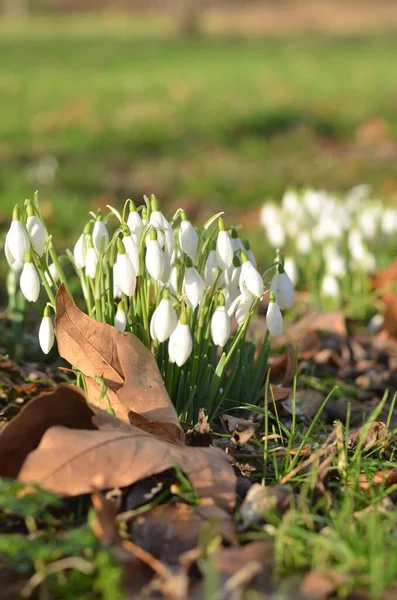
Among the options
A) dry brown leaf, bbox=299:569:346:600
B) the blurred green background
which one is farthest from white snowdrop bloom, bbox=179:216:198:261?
the blurred green background

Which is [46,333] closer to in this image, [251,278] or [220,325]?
[220,325]

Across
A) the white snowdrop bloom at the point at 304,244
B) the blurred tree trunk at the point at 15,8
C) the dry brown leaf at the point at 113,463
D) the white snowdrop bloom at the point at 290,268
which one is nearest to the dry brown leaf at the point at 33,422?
the dry brown leaf at the point at 113,463

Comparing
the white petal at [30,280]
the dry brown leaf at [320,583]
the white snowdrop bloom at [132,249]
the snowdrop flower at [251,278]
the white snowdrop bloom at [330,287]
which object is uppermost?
the white snowdrop bloom at [132,249]

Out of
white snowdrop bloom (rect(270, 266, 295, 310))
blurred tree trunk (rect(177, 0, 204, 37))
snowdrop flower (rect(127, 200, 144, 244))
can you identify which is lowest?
white snowdrop bloom (rect(270, 266, 295, 310))

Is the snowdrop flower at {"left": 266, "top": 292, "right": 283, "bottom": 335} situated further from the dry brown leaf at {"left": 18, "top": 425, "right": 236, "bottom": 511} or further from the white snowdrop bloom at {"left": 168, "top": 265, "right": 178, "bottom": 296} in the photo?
the dry brown leaf at {"left": 18, "top": 425, "right": 236, "bottom": 511}

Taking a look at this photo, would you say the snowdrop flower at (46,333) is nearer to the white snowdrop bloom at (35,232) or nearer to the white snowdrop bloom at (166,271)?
the white snowdrop bloom at (35,232)

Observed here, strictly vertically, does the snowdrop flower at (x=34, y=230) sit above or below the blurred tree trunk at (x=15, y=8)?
below
